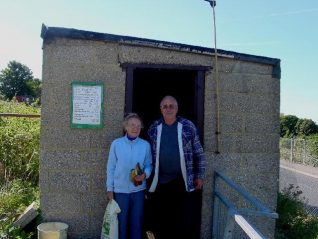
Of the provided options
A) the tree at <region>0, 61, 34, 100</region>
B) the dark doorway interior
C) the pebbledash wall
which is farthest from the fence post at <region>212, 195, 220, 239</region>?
the tree at <region>0, 61, 34, 100</region>

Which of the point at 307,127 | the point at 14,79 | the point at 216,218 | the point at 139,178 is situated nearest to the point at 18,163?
the point at 139,178

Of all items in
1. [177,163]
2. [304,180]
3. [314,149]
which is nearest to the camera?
[177,163]

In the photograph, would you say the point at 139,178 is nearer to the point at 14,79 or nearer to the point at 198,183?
the point at 198,183

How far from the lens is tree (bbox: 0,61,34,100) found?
58.6m

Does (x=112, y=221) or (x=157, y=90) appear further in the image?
(x=157, y=90)

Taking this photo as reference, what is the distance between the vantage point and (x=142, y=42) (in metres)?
4.63

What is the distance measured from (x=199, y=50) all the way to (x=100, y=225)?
2380 mm

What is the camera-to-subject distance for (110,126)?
4609mm

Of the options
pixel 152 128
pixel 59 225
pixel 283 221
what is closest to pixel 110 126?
pixel 152 128

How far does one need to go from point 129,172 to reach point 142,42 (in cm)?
154

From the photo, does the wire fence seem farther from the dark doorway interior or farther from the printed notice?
the printed notice

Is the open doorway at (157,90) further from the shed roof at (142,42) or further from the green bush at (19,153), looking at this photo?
the green bush at (19,153)

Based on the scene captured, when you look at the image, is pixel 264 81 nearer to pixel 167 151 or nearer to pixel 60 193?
pixel 167 151

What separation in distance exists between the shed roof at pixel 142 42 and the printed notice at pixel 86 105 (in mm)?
549
